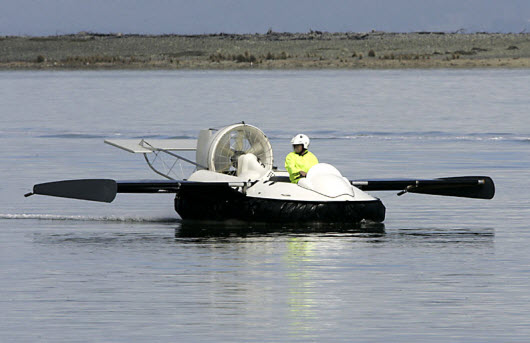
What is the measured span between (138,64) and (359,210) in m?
127

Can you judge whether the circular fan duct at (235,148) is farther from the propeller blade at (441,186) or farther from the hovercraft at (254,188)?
the propeller blade at (441,186)

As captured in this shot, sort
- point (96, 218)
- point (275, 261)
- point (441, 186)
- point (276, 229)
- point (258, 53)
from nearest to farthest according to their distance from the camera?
point (275, 261) < point (276, 229) < point (96, 218) < point (441, 186) < point (258, 53)

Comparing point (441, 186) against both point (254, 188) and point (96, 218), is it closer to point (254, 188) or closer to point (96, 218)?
point (254, 188)

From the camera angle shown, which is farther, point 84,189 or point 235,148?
point 235,148

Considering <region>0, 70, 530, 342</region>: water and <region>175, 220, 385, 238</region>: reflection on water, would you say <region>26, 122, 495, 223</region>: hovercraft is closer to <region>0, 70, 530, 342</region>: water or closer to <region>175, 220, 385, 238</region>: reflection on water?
<region>175, 220, 385, 238</region>: reflection on water

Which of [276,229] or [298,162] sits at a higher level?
[298,162]

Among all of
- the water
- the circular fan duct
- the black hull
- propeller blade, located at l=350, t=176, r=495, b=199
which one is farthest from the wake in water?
propeller blade, located at l=350, t=176, r=495, b=199

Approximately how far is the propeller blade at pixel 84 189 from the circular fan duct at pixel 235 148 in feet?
9.67

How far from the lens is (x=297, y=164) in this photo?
2684cm

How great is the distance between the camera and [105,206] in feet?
103

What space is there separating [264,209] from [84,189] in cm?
359

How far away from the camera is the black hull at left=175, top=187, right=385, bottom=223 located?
2547 cm

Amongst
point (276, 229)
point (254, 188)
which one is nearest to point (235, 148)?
point (254, 188)

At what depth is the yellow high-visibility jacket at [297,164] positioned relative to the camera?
1056 inches
